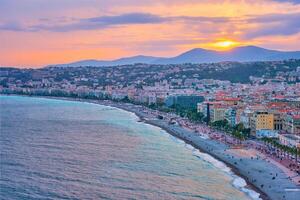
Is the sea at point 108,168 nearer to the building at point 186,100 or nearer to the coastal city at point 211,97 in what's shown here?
the coastal city at point 211,97

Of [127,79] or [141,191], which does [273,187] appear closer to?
[141,191]

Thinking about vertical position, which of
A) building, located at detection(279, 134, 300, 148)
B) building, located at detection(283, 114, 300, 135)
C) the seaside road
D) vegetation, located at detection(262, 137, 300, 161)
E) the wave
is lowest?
the wave

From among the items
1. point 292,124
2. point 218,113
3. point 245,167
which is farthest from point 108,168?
point 218,113

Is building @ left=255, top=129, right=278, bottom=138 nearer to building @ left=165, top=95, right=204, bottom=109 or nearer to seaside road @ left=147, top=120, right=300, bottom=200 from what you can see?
seaside road @ left=147, top=120, right=300, bottom=200

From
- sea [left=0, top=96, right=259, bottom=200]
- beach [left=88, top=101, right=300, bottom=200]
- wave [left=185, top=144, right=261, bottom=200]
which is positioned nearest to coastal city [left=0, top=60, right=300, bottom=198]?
beach [left=88, top=101, right=300, bottom=200]

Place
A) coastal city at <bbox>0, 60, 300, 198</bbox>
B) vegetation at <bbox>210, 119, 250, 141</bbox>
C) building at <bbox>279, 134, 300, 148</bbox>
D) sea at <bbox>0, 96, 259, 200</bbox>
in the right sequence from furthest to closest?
vegetation at <bbox>210, 119, 250, 141</bbox>, coastal city at <bbox>0, 60, 300, 198</bbox>, building at <bbox>279, 134, 300, 148</bbox>, sea at <bbox>0, 96, 259, 200</bbox>

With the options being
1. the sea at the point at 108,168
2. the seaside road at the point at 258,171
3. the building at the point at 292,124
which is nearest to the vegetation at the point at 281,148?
the seaside road at the point at 258,171

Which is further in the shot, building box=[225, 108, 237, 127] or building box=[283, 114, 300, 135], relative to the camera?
building box=[225, 108, 237, 127]
